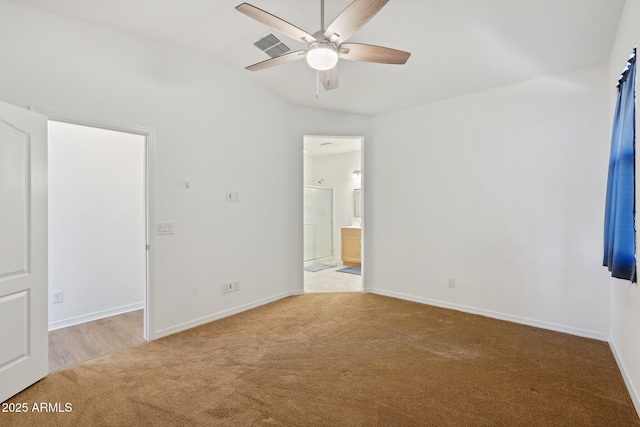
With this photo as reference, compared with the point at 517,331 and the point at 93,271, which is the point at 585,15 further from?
the point at 93,271

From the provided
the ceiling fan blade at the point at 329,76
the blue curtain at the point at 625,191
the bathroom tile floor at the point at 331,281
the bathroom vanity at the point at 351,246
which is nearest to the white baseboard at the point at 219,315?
the bathroom tile floor at the point at 331,281

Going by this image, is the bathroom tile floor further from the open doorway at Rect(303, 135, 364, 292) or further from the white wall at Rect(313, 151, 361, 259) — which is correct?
the white wall at Rect(313, 151, 361, 259)

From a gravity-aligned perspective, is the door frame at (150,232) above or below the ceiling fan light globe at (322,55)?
below

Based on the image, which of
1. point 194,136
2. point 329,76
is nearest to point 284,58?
point 329,76

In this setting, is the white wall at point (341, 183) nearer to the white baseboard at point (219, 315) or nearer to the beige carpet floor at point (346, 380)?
the white baseboard at point (219, 315)

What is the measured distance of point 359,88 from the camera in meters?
3.59

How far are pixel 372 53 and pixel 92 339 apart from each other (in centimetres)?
356

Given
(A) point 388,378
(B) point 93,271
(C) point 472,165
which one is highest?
(C) point 472,165

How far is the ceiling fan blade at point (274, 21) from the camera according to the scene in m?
1.74

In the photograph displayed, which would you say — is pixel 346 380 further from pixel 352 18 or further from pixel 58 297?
pixel 58 297

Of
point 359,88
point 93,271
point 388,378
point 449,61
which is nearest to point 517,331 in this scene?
point 388,378

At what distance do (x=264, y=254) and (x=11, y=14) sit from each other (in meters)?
3.02

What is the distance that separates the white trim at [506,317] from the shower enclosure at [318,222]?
2.83 metres

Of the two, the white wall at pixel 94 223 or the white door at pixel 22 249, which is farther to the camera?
the white wall at pixel 94 223
